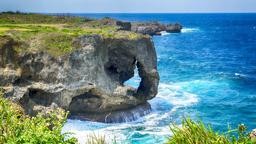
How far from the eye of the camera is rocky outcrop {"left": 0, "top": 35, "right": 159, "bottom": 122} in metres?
37.9

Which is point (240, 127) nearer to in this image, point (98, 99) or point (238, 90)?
point (98, 99)

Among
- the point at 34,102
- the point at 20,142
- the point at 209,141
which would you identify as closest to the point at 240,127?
the point at 209,141

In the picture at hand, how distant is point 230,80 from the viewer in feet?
224

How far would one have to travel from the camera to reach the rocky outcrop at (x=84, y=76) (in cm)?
3788

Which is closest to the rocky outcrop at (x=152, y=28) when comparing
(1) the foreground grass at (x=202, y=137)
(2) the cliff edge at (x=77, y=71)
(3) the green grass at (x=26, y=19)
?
(3) the green grass at (x=26, y=19)

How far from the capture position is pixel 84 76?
40094 millimetres

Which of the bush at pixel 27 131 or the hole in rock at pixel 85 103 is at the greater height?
the bush at pixel 27 131

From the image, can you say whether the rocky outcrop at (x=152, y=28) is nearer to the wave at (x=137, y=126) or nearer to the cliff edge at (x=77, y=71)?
the wave at (x=137, y=126)

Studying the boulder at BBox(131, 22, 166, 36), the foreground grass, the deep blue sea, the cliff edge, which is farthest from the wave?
the boulder at BBox(131, 22, 166, 36)

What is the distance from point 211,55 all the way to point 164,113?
60.7m

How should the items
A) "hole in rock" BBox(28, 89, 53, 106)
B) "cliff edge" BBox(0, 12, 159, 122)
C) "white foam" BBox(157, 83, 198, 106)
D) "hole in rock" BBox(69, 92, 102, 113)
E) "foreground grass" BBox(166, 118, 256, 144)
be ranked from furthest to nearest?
"white foam" BBox(157, 83, 198, 106) < "hole in rock" BBox(69, 92, 102, 113) < "hole in rock" BBox(28, 89, 53, 106) < "cliff edge" BBox(0, 12, 159, 122) < "foreground grass" BBox(166, 118, 256, 144)

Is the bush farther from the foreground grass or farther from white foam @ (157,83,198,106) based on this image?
white foam @ (157,83,198,106)

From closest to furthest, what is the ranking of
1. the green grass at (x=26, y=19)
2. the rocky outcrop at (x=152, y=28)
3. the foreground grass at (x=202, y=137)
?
the foreground grass at (x=202, y=137)
the green grass at (x=26, y=19)
the rocky outcrop at (x=152, y=28)

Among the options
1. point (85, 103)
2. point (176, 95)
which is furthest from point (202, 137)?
point (176, 95)
